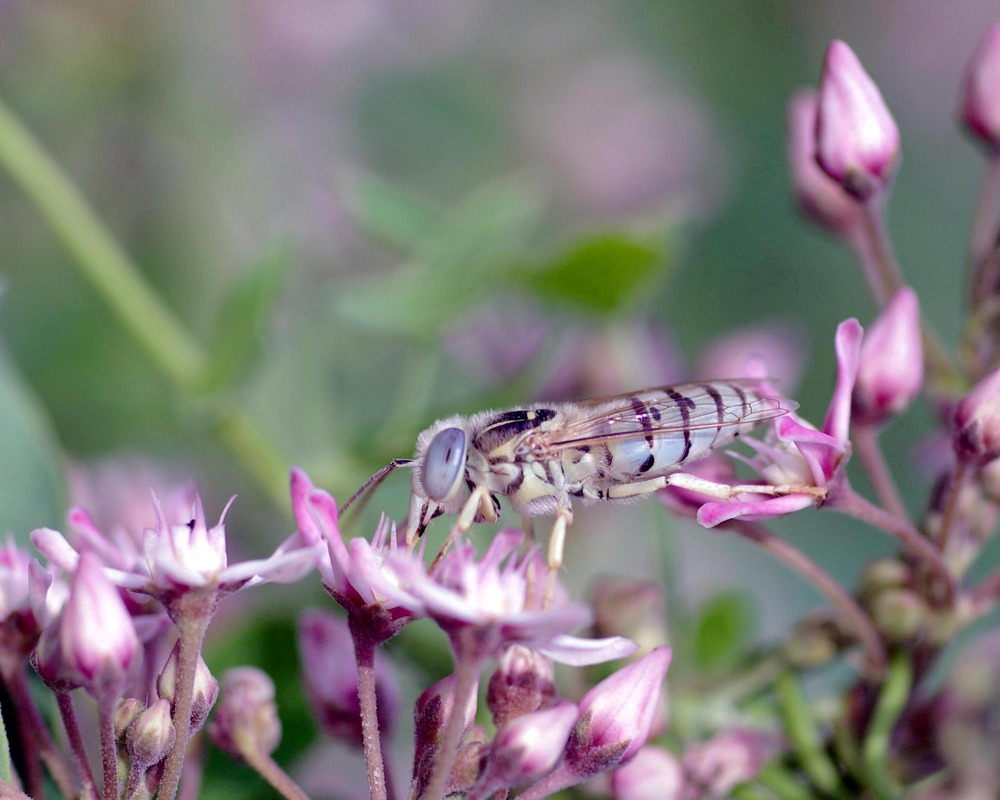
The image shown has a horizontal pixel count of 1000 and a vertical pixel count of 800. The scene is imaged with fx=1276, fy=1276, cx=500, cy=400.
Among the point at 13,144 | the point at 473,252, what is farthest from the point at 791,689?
the point at 13,144

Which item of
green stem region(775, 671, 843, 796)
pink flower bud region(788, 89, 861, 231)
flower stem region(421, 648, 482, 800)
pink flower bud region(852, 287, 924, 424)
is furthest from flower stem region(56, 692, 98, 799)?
pink flower bud region(788, 89, 861, 231)

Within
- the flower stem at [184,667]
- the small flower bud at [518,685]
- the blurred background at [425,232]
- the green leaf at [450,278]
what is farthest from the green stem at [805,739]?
the green leaf at [450,278]

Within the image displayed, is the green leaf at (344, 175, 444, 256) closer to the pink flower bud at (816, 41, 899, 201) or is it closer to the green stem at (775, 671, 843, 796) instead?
the pink flower bud at (816, 41, 899, 201)

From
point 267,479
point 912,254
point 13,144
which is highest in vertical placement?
point 13,144

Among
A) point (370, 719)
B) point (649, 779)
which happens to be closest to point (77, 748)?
point (370, 719)

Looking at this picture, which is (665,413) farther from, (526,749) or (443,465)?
(526,749)

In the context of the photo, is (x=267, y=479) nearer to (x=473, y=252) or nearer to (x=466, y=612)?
(x=473, y=252)

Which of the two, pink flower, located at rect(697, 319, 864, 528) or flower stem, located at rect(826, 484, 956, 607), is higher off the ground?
pink flower, located at rect(697, 319, 864, 528)
